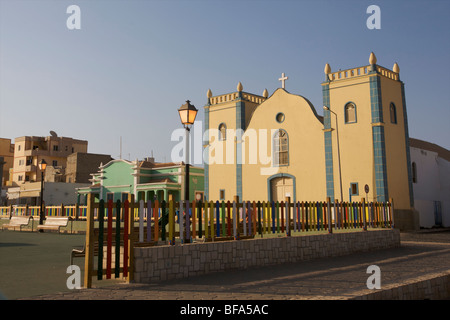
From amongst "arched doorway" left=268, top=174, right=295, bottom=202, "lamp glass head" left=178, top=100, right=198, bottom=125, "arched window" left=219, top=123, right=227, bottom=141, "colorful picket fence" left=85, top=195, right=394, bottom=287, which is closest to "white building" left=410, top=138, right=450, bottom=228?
"arched doorway" left=268, top=174, right=295, bottom=202

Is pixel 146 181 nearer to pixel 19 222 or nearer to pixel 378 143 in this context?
pixel 19 222

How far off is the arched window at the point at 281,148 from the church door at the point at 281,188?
1180 mm

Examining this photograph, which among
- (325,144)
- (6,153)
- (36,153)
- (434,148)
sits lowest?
(325,144)

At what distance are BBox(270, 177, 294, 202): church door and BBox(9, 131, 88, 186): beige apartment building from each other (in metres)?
53.8

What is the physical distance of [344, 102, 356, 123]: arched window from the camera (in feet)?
83.8

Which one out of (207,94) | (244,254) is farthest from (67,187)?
(244,254)

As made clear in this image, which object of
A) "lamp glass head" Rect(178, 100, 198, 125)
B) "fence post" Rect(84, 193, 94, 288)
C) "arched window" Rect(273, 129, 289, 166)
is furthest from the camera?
"arched window" Rect(273, 129, 289, 166)

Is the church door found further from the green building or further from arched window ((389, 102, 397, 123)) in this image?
the green building

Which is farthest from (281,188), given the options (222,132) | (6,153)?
(6,153)

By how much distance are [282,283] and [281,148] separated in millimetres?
21622

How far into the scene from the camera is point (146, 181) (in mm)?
41188

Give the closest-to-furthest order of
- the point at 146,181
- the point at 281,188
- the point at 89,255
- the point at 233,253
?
the point at 89,255
the point at 233,253
the point at 281,188
the point at 146,181
